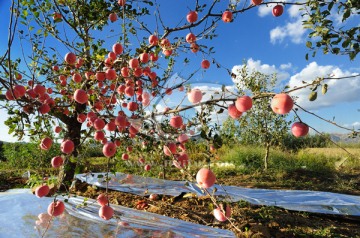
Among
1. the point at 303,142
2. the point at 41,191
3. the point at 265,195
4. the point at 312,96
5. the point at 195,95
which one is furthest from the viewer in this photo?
the point at 303,142

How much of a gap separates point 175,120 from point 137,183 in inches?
105

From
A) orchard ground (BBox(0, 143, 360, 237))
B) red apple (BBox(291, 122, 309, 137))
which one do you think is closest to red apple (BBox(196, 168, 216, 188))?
red apple (BBox(291, 122, 309, 137))

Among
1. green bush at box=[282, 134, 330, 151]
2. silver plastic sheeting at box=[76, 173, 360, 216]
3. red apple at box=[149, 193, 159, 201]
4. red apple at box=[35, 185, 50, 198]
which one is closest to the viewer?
red apple at box=[35, 185, 50, 198]

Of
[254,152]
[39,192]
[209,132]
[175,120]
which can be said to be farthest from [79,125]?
[254,152]

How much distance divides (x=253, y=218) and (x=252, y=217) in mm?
39

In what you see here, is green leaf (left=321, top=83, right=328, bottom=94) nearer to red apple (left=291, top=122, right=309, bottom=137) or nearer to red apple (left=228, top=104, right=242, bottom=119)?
red apple (left=291, top=122, right=309, bottom=137)

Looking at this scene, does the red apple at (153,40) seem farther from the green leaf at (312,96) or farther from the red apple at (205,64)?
the green leaf at (312,96)

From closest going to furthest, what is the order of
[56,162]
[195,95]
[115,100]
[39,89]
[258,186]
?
1. [195,95]
2. [56,162]
3. [39,89]
4. [115,100]
5. [258,186]

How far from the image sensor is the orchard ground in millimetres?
2893

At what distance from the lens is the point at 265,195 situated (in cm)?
411

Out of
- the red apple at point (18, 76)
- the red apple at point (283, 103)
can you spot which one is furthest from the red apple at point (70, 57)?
the red apple at point (283, 103)

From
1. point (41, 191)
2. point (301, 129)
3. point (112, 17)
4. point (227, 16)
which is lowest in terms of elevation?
point (41, 191)

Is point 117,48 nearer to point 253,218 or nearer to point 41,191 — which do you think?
point 41,191

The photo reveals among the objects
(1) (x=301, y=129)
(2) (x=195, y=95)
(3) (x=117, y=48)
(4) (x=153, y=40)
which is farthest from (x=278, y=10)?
(1) (x=301, y=129)
